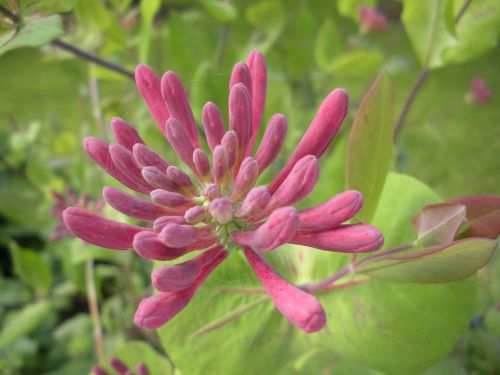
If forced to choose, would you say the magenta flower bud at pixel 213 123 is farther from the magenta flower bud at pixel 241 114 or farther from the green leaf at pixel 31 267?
the green leaf at pixel 31 267

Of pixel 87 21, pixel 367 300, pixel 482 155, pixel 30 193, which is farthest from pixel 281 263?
pixel 482 155

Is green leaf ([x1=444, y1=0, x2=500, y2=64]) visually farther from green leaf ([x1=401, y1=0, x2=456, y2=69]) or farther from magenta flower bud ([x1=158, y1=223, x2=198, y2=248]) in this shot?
magenta flower bud ([x1=158, y1=223, x2=198, y2=248])

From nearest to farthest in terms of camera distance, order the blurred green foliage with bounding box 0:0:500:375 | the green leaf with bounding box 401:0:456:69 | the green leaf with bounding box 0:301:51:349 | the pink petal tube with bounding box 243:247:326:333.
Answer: the pink petal tube with bounding box 243:247:326:333
the blurred green foliage with bounding box 0:0:500:375
the green leaf with bounding box 401:0:456:69
the green leaf with bounding box 0:301:51:349

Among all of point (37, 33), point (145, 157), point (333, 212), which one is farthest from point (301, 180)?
point (37, 33)

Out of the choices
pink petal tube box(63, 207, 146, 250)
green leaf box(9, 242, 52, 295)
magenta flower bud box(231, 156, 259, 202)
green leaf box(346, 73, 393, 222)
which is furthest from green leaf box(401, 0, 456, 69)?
green leaf box(9, 242, 52, 295)

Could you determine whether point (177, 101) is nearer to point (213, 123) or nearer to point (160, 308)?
point (213, 123)

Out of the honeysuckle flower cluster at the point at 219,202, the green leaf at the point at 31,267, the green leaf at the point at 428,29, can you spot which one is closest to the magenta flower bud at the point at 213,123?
the honeysuckle flower cluster at the point at 219,202
